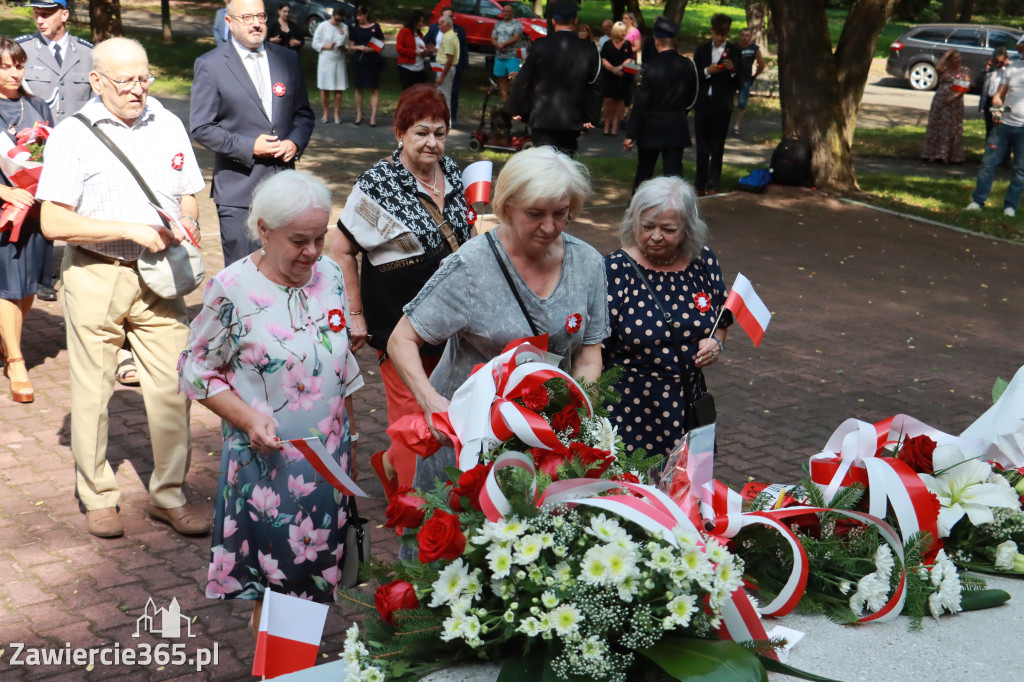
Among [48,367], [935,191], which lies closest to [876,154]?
[935,191]

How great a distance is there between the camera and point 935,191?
15.3 metres

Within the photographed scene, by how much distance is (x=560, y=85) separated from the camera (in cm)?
1109

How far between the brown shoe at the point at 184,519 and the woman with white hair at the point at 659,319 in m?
2.01

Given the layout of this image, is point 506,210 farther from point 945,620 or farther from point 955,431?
point 955,431

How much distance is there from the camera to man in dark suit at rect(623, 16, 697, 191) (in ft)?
39.5

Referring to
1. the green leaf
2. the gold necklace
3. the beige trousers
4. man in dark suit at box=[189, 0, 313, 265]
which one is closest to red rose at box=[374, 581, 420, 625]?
the green leaf

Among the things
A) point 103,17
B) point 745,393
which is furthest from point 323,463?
point 103,17

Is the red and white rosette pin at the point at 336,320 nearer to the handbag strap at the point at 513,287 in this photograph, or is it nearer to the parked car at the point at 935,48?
the handbag strap at the point at 513,287

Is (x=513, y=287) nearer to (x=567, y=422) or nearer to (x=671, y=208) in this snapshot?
(x=567, y=422)

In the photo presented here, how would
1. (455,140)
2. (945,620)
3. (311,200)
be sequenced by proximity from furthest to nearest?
(455,140), (311,200), (945,620)

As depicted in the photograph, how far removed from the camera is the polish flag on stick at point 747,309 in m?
4.03

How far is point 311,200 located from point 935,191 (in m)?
13.9

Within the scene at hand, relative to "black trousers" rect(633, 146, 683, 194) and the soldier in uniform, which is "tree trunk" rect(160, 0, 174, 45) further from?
the soldier in uniform

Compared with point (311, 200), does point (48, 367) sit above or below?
below
